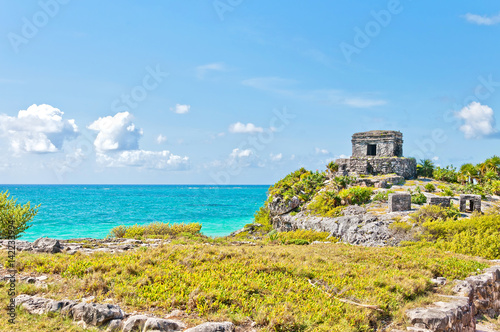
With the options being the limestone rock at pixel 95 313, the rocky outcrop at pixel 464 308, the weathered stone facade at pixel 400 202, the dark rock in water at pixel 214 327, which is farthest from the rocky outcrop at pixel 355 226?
the limestone rock at pixel 95 313

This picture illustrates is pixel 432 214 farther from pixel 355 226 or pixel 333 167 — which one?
pixel 333 167

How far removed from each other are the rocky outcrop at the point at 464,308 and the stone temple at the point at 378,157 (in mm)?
32537

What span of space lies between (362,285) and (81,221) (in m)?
48.9

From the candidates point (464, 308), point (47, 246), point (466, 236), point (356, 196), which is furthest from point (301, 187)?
point (464, 308)

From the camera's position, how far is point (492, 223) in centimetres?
1786

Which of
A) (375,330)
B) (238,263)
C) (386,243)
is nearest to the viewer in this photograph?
(375,330)

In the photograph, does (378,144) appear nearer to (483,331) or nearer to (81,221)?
(483,331)

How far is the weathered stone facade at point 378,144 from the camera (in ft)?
146

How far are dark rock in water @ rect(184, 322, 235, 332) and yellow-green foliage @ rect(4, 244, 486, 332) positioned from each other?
42 centimetres

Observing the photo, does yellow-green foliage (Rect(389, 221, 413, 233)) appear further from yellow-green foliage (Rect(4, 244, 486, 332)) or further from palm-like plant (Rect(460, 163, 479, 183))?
palm-like plant (Rect(460, 163, 479, 183))

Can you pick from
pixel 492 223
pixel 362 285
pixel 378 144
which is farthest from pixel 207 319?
pixel 378 144

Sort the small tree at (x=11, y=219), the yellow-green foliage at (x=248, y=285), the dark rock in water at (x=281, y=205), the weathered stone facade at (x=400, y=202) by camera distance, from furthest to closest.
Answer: the dark rock in water at (x=281, y=205) < the weathered stone facade at (x=400, y=202) < the small tree at (x=11, y=219) < the yellow-green foliage at (x=248, y=285)

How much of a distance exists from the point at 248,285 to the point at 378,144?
41.6m

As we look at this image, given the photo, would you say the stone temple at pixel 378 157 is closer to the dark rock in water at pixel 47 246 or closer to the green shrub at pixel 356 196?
the green shrub at pixel 356 196
